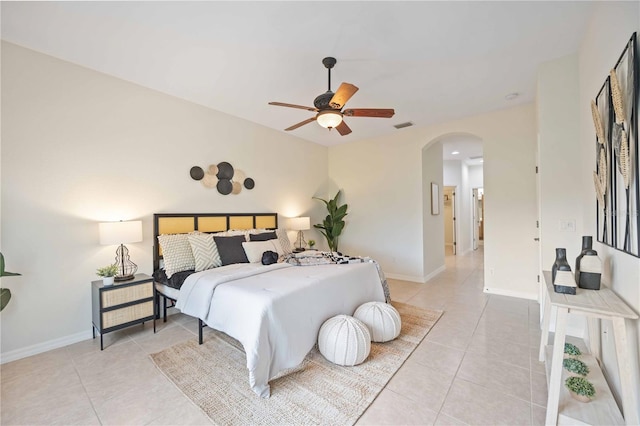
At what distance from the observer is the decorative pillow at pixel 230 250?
3.32 meters

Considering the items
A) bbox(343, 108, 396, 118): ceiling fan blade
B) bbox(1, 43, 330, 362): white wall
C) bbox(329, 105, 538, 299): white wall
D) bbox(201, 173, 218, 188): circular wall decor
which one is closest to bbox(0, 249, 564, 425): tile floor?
bbox(1, 43, 330, 362): white wall

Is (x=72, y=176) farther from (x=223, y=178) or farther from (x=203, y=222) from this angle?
(x=223, y=178)

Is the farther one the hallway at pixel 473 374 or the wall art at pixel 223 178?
the wall art at pixel 223 178

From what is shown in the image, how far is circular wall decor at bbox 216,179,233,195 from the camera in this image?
13.3ft

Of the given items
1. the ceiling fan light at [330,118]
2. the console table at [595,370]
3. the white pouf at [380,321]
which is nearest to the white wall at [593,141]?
the console table at [595,370]

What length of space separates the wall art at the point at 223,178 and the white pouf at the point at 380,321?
2762mm

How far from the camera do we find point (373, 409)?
1737 mm

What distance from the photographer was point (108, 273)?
8.95 ft

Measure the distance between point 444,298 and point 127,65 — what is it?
4.96 m

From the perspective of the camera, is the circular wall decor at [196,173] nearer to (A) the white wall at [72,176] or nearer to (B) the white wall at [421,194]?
(A) the white wall at [72,176]

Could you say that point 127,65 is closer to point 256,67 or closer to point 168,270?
point 256,67

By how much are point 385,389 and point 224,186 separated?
340 cm

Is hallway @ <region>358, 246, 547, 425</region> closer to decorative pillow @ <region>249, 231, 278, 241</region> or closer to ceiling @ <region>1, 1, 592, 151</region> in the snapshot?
decorative pillow @ <region>249, 231, 278, 241</region>

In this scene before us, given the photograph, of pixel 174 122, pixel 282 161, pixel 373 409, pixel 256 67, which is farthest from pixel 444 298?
pixel 174 122
